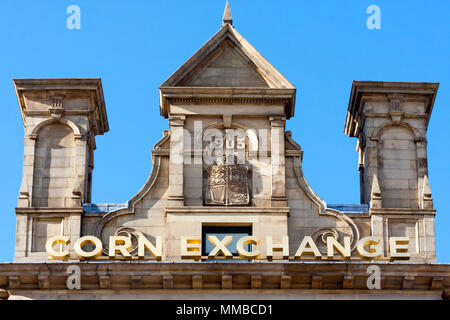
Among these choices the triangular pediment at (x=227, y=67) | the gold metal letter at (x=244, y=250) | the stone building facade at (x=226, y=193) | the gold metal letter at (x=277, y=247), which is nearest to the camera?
the stone building facade at (x=226, y=193)

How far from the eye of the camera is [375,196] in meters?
63.1

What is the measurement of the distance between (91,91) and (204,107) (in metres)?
4.80

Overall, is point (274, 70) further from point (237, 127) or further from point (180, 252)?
point (180, 252)

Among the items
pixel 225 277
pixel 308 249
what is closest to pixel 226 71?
pixel 308 249

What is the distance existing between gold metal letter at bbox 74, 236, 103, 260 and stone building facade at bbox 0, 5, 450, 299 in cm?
Result: 67

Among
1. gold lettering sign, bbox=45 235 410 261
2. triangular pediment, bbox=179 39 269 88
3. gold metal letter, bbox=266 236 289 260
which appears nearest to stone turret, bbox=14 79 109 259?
gold lettering sign, bbox=45 235 410 261

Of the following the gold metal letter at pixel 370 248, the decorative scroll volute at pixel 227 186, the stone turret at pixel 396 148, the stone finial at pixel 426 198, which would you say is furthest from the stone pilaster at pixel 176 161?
the stone finial at pixel 426 198

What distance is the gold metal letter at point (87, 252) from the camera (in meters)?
60.2

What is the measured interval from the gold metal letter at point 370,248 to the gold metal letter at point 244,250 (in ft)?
13.3

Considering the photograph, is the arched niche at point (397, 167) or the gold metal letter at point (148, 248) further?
the arched niche at point (397, 167)

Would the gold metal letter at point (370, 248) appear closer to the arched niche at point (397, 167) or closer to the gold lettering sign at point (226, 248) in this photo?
the gold lettering sign at point (226, 248)
